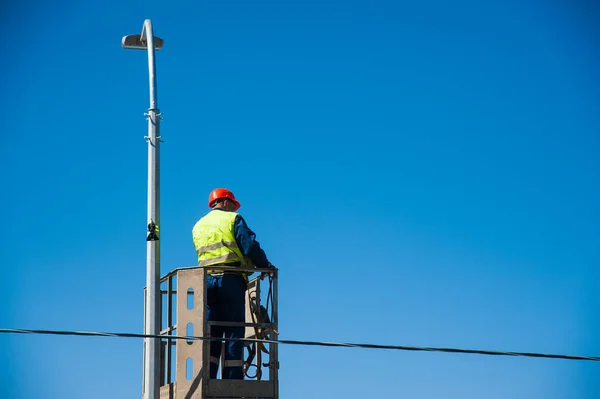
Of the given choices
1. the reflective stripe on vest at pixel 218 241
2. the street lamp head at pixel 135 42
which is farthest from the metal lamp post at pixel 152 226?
the reflective stripe on vest at pixel 218 241

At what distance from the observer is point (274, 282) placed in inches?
671

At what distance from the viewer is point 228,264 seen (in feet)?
56.2

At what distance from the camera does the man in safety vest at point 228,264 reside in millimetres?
16703

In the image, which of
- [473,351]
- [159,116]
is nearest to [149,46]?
[159,116]

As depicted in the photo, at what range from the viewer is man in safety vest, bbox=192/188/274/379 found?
16703 millimetres

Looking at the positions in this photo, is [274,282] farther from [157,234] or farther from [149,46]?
[149,46]

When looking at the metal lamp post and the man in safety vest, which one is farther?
the man in safety vest

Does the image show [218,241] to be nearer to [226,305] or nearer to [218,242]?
[218,242]

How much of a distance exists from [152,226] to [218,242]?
92 cm

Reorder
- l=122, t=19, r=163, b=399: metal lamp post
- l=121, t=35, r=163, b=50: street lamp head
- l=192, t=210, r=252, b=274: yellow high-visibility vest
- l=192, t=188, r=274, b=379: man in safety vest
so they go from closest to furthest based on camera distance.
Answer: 1. l=122, t=19, r=163, b=399: metal lamp post
2. l=192, t=188, r=274, b=379: man in safety vest
3. l=192, t=210, r=252, b=274: yellow high-visibility vest
4. l=121, t=35, r=163, b=50: street lamp head

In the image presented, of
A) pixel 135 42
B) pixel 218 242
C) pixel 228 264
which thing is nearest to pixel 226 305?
pixel 228 264

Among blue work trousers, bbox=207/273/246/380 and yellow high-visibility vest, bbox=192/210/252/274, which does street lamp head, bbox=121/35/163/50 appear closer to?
yellow high-visibility vest, bbox=192/210/252/274

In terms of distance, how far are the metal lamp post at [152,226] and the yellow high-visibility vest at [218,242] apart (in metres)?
0.69

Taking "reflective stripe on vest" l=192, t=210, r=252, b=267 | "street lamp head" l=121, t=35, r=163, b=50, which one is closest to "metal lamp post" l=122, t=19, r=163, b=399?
"street lamp head" l=121, t=35, r=163, b=50
